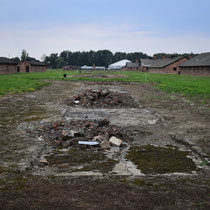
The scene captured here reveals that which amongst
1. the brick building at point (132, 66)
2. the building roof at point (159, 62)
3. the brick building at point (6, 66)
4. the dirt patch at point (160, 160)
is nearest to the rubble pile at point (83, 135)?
the dirt patch at point (160, 160)

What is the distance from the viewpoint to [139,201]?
388cm

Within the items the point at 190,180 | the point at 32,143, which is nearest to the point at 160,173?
the point at 190,180

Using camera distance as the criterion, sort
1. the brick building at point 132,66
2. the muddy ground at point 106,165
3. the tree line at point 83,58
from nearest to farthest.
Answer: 1. the muddy ground at point 106,165
2. the brick building at point 132,66
3. the tree line at point 83,58

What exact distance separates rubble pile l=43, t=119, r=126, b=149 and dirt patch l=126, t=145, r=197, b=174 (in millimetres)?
721

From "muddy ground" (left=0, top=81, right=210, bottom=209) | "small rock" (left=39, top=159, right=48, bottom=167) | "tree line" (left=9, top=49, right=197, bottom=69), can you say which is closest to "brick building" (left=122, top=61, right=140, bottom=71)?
"tree line" (left=9, top=49, right=197, bottom=69)

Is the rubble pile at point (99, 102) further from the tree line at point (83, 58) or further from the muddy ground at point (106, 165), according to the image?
the tree line at point (83, 58)

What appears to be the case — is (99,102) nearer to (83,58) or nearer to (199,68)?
(199,68)

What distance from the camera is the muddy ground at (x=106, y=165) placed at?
12.9 feet

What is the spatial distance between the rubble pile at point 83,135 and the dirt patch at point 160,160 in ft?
2.36

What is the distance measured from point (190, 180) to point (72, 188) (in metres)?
2.16

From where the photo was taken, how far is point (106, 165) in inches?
218

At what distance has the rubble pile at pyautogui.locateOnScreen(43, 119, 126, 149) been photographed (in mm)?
6863

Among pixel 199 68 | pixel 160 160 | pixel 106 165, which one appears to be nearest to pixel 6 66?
pixel 199 68

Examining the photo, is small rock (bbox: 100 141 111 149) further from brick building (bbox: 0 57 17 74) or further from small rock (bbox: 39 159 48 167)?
brick building (bbox: 0 57 17 74)
